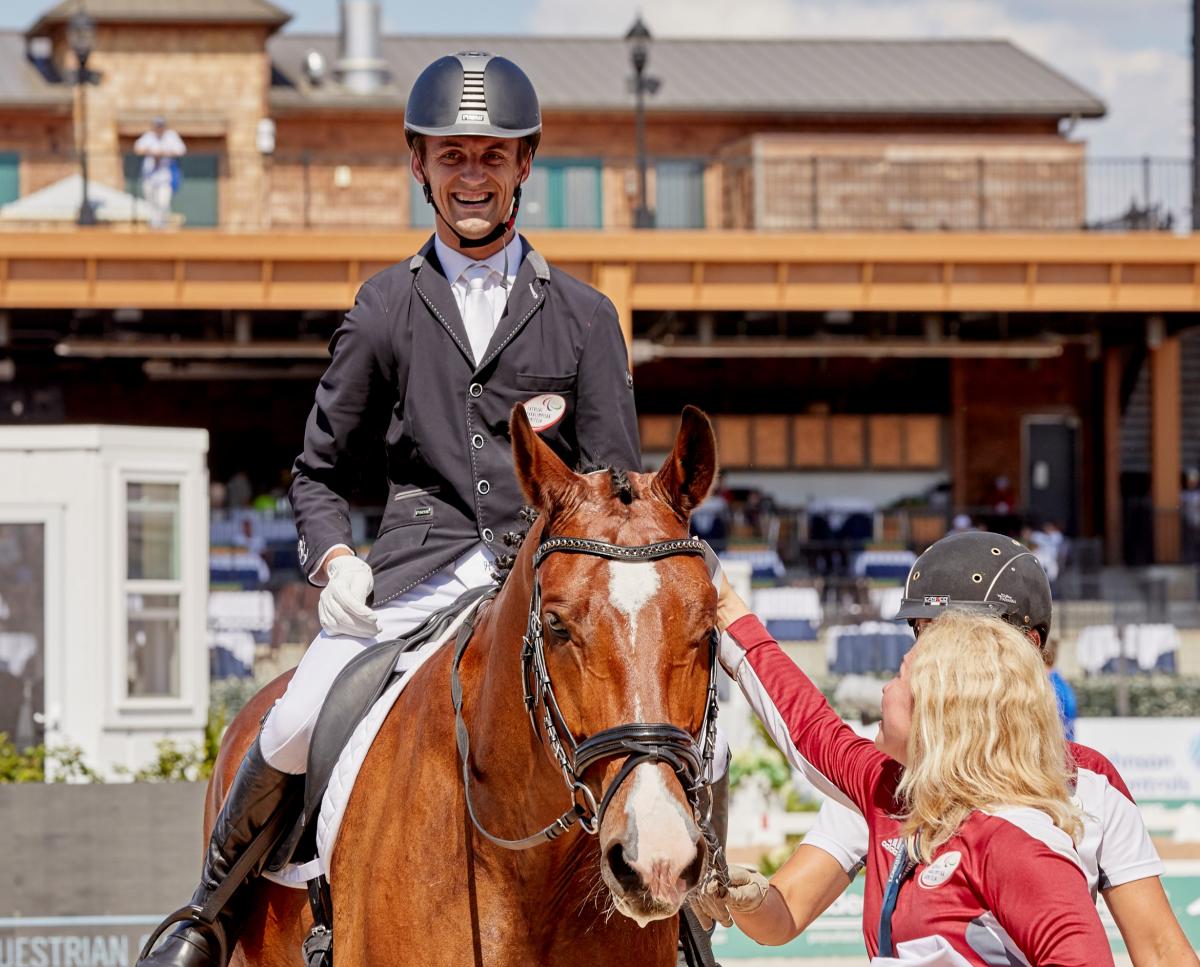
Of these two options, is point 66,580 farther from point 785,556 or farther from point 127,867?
point 785,556

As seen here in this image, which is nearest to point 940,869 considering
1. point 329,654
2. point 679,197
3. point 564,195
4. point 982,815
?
point 982,815

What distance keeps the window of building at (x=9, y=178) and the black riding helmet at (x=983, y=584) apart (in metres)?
30.0

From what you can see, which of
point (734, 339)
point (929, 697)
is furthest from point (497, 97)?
point (734, 339)

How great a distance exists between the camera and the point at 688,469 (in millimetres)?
3271

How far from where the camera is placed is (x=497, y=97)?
13.5 ft

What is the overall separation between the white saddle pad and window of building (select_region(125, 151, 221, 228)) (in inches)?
1038

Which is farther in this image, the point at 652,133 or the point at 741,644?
the point at 652,133

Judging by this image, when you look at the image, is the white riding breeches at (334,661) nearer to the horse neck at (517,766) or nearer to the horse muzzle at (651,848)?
the horse neck at (517,766)

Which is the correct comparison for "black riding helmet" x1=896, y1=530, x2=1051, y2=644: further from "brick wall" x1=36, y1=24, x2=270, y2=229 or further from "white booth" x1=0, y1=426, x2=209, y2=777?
"brick wall" x1=36, y1=24, x2=270, y2=229

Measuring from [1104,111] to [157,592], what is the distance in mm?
27254

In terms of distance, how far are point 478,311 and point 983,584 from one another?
1.46 m

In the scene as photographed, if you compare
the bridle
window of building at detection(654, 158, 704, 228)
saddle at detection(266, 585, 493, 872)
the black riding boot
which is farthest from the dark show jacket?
window of building at detection(654, 158, 704, 228)

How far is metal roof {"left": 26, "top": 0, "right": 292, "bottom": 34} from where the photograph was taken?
32.7m

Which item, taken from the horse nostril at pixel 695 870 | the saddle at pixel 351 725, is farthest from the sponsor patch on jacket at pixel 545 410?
the horse nostril at pixel 695 870
